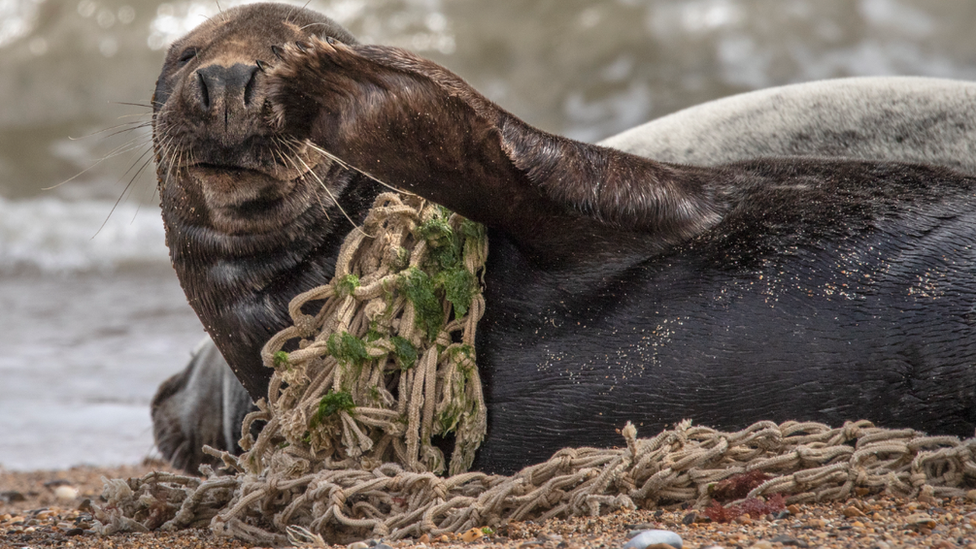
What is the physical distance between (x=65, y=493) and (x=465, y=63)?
12.4m

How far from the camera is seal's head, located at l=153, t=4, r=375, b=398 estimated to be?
278cm

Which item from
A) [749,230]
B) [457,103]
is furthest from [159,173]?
[749,230]

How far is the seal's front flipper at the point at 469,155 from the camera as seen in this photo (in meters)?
2.51

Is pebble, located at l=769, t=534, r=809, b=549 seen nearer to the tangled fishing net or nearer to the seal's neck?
the tangled fishing net

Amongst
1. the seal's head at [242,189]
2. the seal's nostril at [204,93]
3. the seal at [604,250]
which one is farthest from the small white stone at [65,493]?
the seal's nostril at [204,93]

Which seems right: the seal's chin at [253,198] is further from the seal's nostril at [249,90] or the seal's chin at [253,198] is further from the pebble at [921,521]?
the pebble at [921,521]

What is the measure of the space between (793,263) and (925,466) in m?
0.59

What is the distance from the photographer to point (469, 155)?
2.60 m

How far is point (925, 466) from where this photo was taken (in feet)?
7.96

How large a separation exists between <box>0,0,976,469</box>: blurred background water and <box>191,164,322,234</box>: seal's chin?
26.3 feet

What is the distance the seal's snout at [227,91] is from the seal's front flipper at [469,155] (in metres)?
0.14

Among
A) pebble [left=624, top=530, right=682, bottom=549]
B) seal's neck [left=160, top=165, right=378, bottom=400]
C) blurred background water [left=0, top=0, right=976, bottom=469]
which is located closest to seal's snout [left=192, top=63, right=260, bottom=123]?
seal's neck [left=160, top=165, right=378, bottom=400]

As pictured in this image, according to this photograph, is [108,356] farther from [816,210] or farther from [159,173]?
[816,210]

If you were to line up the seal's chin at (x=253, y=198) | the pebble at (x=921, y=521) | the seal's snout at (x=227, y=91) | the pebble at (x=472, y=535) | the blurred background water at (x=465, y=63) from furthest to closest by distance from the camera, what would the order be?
the blurred background water at (x=465, y=63) < the seal's chin at (x=253, y=198) < the seal's snout at (x=227, y=91) < the pebble at (x=472, y=535) < the pebble at (x=921, y=521)
